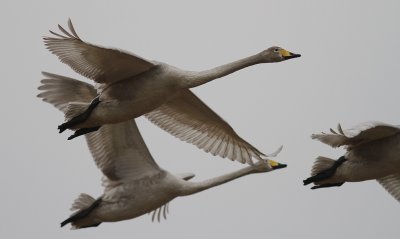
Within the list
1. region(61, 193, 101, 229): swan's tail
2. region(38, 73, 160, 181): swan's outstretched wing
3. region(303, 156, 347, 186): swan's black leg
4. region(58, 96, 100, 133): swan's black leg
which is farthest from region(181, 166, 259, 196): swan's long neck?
region(58, 96, 100, 133): swan's black leg

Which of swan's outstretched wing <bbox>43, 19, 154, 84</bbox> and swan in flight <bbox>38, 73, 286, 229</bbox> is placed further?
swan in flight <bbox>38, 73, 286, 229</bbox>

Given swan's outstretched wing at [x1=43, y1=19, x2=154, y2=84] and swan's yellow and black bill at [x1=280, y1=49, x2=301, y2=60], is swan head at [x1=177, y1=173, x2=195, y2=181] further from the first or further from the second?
swan's yellow and black bill at [x1=280, y1=49, x2=301, y2=60]

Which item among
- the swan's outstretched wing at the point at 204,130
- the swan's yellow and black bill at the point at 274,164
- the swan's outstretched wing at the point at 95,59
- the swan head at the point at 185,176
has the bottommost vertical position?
the swan's yellow and black bill at the point at 274,164

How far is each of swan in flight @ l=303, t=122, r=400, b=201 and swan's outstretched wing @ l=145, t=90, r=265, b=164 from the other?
4.95 ft

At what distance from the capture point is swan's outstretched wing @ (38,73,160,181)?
25.8 meters

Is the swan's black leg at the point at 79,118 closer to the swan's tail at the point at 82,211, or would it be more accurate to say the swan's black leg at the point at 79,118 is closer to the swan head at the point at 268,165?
the swan's tail at the point at 82,211

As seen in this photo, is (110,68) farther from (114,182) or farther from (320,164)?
(320,164)

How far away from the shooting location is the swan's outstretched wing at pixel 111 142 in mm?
25750

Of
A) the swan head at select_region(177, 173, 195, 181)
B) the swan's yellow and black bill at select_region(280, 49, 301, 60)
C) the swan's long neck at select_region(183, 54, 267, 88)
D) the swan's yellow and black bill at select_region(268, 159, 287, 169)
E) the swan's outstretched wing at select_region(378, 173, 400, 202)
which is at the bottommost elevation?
the swan's outstretched wing at select_region(378, 173, 400, 202)

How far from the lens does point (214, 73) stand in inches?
904

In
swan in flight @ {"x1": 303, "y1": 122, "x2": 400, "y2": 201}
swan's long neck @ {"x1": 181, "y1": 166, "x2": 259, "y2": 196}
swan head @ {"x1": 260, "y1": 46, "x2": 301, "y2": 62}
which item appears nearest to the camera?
swan head @ {"x1": 260, "y1": 46, "x2": 301, "y2": 62}

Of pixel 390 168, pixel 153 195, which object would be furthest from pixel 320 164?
pixel 153 195

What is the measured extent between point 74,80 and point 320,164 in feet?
19.6

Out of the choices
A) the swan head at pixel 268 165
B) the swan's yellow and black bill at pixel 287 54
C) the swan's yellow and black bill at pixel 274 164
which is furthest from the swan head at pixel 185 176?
the swan's yellow and black bill at pixel 287 54
